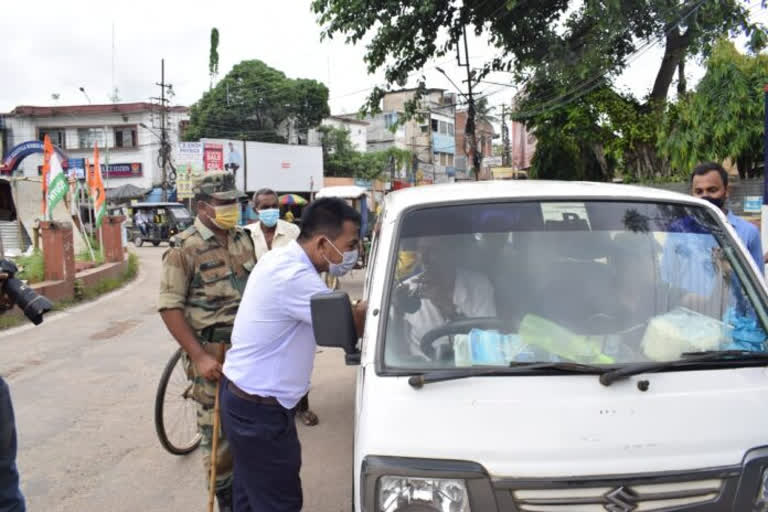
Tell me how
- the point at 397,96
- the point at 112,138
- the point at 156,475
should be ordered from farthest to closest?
the point at 397,96 < the point at 112,138 < the point at 156,475

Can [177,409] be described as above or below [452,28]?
below

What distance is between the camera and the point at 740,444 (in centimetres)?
202

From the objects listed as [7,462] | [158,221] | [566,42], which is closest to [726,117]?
[566,42]

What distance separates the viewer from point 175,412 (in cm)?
459

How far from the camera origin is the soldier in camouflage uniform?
337 centimetres

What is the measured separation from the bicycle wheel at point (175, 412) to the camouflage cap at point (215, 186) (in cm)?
124

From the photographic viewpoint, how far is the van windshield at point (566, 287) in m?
2.37

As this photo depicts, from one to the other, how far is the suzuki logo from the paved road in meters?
2.16

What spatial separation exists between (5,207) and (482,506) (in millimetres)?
2978

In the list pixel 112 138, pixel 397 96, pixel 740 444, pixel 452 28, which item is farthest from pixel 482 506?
pixel 397 96

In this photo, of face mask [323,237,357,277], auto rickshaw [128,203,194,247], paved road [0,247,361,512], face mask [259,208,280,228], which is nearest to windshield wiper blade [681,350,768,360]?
face mask [323,237,357,277]


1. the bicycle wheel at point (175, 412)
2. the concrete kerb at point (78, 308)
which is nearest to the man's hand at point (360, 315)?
the bicycle wheel at point (175, 412)

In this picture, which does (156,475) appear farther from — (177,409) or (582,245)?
(582,245)

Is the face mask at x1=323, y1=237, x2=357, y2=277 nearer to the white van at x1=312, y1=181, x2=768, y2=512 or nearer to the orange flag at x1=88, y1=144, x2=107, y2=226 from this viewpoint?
the white van at x1=312, y1=181, x2=768, y2=512
